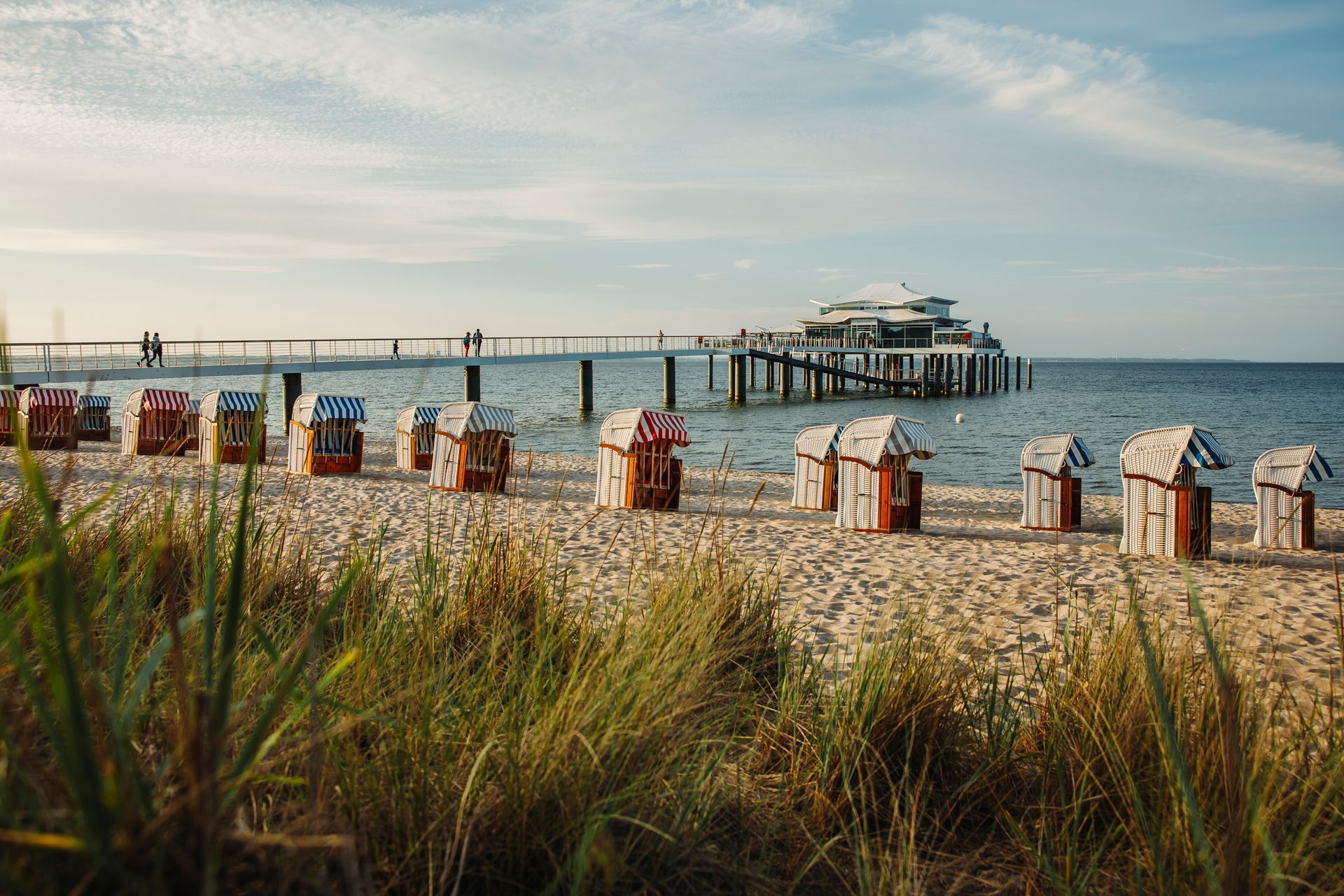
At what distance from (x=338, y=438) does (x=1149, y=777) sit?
12863 millimetres

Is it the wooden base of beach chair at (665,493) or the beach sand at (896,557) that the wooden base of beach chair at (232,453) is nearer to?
the beach sand at (896,557)

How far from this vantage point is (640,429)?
10.9 metres

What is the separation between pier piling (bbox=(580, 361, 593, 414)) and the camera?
42219 mm

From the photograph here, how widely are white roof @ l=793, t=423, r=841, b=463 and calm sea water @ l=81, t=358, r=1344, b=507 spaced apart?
5677 mm

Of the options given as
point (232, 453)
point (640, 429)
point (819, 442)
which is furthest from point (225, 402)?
point (819, 442)

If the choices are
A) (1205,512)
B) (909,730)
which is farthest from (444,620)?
(1205,512)

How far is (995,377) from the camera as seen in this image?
59688 millimetres

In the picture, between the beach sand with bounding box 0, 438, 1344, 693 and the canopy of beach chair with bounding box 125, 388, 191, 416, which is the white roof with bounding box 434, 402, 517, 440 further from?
the canopy of beach chair with bounding box 125, 388, 191, 416

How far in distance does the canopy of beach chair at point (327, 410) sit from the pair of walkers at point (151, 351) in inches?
773

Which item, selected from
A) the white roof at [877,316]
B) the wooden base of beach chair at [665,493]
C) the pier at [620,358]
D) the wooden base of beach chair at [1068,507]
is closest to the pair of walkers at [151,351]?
the pier at [620,358]

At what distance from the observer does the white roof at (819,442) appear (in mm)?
11430

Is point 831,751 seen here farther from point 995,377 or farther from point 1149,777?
point 995,377

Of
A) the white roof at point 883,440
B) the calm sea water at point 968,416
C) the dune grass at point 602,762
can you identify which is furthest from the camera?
the calm sea water at point 968,416

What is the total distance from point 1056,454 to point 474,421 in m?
6.89
